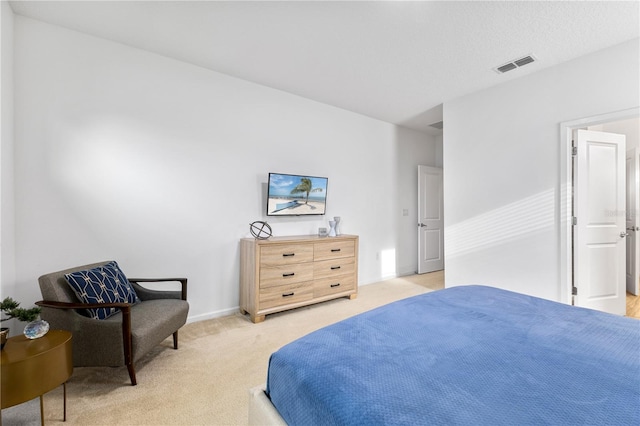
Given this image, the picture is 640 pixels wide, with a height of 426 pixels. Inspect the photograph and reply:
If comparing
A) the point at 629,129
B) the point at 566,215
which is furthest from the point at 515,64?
the point at 629,129

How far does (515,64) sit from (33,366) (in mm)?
4665

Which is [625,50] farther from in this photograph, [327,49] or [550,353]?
[550,353]

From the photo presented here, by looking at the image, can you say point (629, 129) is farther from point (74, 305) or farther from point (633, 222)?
point (74, 305)

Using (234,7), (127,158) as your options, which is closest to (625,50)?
(234,7)

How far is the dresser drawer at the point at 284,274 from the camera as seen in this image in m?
3.12

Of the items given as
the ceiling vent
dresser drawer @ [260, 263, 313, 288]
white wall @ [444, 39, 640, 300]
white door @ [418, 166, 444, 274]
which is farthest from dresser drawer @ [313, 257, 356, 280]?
the ceiling vent

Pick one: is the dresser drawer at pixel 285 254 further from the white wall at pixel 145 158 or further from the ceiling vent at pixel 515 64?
the ceiling vent at pixel 515 64

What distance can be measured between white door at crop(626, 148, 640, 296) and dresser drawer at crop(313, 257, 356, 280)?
3969 mm

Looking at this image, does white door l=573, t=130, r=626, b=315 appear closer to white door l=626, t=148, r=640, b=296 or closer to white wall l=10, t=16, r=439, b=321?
white door l=626, t=148, r=640, b=296

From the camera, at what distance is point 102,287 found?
212 cm

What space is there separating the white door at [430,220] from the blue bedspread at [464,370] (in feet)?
13.1

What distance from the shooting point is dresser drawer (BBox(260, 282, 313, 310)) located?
313 centimetres

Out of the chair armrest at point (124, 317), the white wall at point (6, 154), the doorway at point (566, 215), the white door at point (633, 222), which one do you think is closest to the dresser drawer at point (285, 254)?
the chair armrest at point (124, 317)

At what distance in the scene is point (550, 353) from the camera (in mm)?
1124
